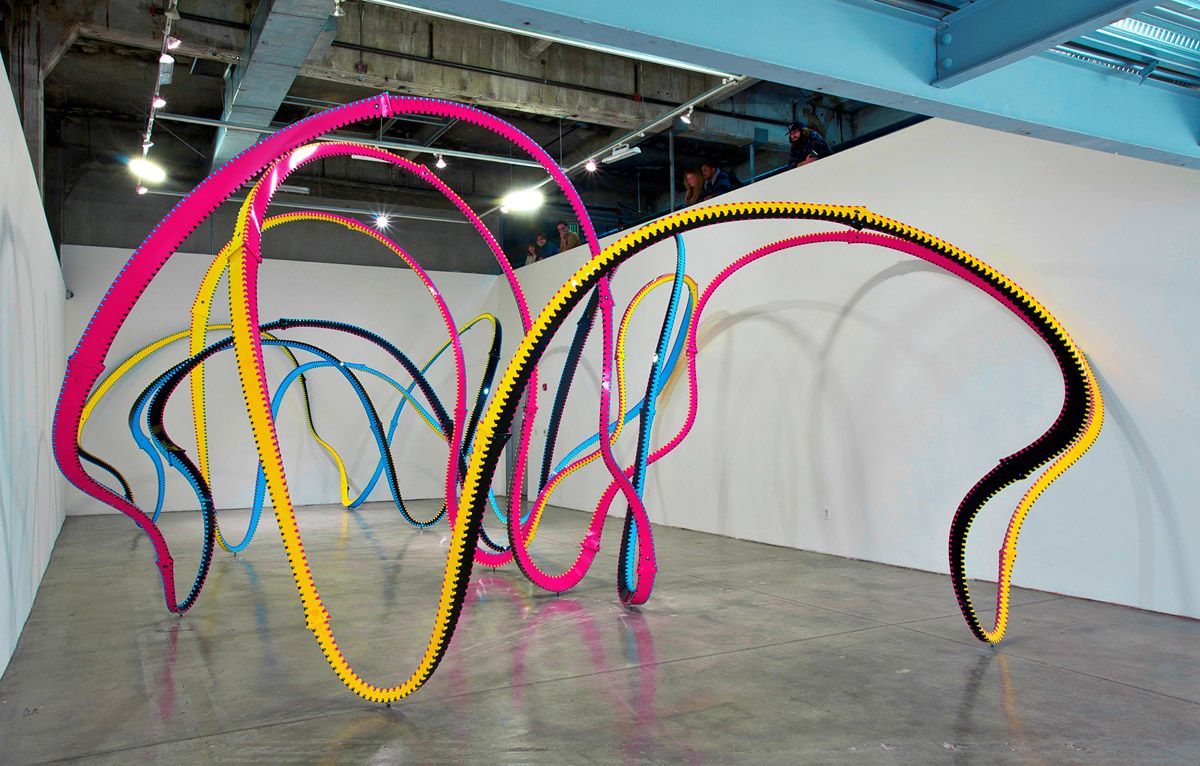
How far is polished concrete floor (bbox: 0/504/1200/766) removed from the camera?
3.25 meters

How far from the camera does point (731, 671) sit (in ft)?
13.8

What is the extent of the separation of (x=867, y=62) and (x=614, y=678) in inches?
115

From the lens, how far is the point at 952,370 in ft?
21.8

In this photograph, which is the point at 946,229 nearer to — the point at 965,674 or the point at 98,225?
the point at 965,674

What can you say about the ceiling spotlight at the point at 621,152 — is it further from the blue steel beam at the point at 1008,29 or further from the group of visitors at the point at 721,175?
the blue steel beam at the point at 1008,29

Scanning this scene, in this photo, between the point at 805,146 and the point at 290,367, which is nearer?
the point at 805,146

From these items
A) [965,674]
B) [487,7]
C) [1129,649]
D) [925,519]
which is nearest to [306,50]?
[487,7]

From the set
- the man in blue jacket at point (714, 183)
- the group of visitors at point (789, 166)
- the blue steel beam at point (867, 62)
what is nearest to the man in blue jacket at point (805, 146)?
the group of visitors at point (789, 166)

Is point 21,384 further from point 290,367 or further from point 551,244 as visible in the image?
point 551,244

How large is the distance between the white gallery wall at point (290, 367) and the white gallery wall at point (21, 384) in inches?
186

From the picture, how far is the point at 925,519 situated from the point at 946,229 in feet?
7.25

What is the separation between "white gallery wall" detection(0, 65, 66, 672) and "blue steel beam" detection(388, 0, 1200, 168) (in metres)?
2.84

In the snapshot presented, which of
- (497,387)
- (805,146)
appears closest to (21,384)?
(497,387)

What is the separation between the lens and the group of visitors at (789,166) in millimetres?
8289
